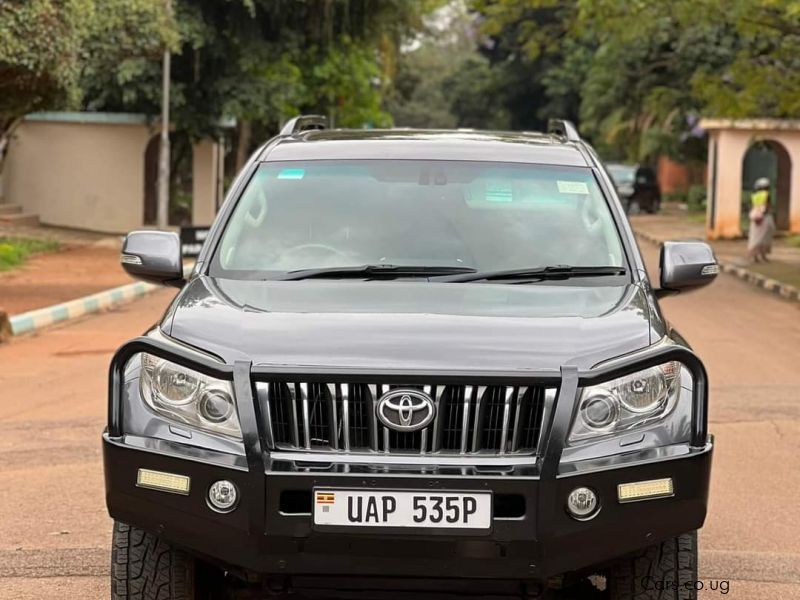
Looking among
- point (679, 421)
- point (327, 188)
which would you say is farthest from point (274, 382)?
point (327, 188)

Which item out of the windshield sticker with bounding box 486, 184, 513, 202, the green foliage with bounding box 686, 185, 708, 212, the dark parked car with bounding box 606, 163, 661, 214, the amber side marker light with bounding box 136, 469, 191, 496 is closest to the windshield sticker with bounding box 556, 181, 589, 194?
the windshield sticker with bounding box 486, 184, 513, 202

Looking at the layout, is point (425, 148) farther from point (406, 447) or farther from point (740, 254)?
point (740, 254)

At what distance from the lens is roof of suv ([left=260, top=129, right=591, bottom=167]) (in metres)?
5.60

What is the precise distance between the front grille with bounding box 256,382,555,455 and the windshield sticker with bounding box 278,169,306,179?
1767mm

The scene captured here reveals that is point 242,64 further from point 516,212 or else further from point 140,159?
point 516,212

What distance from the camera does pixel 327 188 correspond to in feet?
18.0

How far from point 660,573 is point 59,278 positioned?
17126mm

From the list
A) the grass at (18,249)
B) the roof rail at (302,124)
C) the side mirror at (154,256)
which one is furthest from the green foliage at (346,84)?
the side mirror at (154,256)

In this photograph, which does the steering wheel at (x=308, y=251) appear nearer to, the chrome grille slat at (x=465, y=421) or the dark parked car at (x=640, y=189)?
the chrome grille slat at (x=465, y=421)

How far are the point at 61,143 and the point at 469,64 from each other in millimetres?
35563

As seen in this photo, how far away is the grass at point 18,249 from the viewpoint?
21.7m

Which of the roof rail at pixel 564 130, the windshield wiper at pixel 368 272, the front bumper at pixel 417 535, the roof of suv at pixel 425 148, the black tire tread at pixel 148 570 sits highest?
the roof rail at pixel 564 130

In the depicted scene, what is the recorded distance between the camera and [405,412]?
3898 millimetres

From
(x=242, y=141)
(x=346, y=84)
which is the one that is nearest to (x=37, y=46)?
(x=242, y=141)
